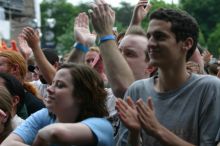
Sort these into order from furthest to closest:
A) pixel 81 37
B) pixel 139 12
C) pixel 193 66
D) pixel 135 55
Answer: pixel 81 37
pixel 139 12
pixel 193 66
pixel 135 55

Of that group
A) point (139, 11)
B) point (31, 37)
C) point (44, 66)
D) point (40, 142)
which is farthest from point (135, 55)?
point (31, 37)

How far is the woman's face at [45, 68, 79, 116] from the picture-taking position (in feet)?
13.8

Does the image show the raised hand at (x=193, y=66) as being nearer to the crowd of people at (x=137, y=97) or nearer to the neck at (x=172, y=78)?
the crowd of people at (x=137, y=97)

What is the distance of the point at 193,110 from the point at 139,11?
162 centimetres

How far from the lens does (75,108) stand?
4250 millimetres

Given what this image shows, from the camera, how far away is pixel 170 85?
402cm

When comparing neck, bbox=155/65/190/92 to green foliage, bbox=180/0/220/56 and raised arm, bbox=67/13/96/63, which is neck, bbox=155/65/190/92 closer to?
raised arm, bbox=67/13/96/63

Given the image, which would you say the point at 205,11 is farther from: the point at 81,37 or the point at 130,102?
the point at 130,102

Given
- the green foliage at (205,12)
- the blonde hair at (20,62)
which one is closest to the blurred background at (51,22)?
the green foliage at (205,12)

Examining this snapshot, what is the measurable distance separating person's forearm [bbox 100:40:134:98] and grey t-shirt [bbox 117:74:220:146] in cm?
41

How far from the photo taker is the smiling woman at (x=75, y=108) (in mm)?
4070

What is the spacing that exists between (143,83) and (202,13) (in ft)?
235

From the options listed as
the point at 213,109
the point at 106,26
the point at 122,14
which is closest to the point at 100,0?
the point at 106,26

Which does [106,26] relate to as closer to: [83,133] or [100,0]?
[100,0]
